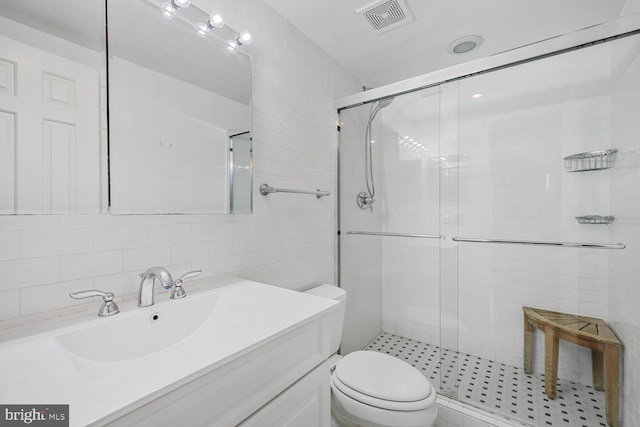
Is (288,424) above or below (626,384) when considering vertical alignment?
above

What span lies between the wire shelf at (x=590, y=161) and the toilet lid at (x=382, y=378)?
1381 mm

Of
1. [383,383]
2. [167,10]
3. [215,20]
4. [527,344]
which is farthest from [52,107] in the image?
[527,344]

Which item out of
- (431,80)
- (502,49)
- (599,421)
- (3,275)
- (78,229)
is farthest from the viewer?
(502,49)

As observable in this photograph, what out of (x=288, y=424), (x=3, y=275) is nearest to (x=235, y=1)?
(x=3, y=275)

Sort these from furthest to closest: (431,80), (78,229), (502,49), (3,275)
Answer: (502,49) → (431,80) → (78,229) → (3,275)

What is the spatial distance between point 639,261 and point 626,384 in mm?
564

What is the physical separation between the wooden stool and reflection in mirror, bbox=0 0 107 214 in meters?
2.24

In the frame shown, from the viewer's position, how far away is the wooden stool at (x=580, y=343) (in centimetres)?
134

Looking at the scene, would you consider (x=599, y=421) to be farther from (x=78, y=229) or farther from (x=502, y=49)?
(x=78, y=229)

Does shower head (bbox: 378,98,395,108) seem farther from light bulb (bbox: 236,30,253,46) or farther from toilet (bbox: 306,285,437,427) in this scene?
toilet (bbox: 306,285,437,427)

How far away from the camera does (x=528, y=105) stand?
1.79 m

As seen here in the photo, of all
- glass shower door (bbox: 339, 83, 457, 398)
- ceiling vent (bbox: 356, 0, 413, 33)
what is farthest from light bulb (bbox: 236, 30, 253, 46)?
glass shower door (bbox: 339, 83, 457, 398)

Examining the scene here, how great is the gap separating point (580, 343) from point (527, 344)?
37 cm

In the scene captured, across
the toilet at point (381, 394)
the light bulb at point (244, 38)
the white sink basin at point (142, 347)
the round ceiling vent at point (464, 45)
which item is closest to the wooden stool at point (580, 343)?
the toilet at point (381, 394)
